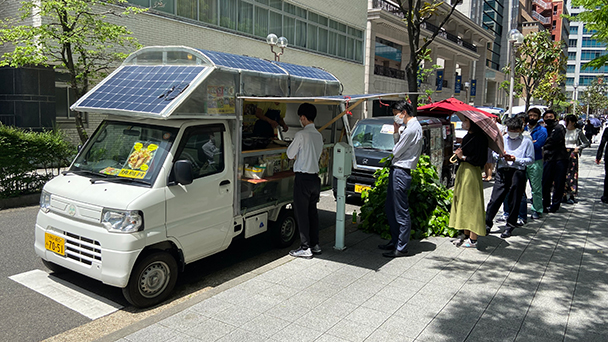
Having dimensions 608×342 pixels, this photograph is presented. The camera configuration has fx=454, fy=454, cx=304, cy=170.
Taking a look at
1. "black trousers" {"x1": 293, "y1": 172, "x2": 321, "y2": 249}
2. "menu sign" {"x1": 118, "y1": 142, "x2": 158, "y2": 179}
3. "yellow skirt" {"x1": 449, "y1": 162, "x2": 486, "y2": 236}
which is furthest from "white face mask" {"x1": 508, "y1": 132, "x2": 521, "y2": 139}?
"menu sign" {"x1": 118, "y1": 142, "x2": 158, "y2": 179}

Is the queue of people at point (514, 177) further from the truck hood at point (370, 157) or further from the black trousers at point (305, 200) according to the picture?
the truck hood at point (370, 157)

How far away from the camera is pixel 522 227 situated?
25.7 ft

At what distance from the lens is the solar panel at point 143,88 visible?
189 inches

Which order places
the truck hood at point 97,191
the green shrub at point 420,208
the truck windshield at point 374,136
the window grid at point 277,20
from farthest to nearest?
the window grid at point 277,20 → the truck windshield at point 374,136 → the green shrub at point 420,208 → the truck hood at point 97,191

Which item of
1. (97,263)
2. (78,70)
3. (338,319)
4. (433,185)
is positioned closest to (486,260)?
(433,185)

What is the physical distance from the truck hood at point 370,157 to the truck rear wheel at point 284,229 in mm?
3421

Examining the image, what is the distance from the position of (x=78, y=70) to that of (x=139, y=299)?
8.96m

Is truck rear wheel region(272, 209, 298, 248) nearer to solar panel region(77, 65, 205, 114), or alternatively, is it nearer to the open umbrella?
solar panel region(77, 65, 205, 114)

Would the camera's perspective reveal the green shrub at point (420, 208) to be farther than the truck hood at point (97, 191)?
Yes

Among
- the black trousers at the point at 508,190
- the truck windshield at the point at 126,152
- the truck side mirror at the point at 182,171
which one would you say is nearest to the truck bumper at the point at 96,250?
the truck windshield at the point at 126,152

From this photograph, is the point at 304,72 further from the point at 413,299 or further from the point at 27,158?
the point at 27,158

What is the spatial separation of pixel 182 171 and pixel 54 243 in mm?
1617

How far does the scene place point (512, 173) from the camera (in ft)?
23.5

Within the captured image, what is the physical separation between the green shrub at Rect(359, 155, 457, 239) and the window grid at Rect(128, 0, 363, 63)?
39.2ft
